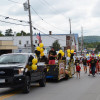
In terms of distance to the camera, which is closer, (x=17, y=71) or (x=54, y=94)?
(x=17, y=71)

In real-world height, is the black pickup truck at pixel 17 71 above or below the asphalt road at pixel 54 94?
above

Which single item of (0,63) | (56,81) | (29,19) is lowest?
(56,81)

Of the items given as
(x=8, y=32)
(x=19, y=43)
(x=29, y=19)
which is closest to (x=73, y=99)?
(x=29, y=19)

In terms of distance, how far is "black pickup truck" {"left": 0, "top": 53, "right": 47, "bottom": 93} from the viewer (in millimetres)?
10688

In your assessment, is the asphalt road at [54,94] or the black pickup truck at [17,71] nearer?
the asphalt road at [54,94]

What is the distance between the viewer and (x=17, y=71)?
429 inches

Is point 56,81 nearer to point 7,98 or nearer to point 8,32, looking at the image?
point 7,98

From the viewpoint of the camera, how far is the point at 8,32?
16400 centimetres

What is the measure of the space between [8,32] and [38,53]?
14966 cm

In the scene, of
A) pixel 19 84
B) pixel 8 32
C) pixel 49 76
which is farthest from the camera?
pixel 8 32

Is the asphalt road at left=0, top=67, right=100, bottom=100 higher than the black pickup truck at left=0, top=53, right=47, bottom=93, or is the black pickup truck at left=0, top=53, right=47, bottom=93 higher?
the black pickup truck at left=0, top=53, right=47, bottom=93

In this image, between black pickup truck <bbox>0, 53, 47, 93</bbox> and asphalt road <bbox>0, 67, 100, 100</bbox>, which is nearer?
asphalt road <bbox>0, 67, 100, 100</bbox>

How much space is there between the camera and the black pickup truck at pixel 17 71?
10.7 meters

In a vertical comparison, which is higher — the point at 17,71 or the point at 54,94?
the point at 17,71
